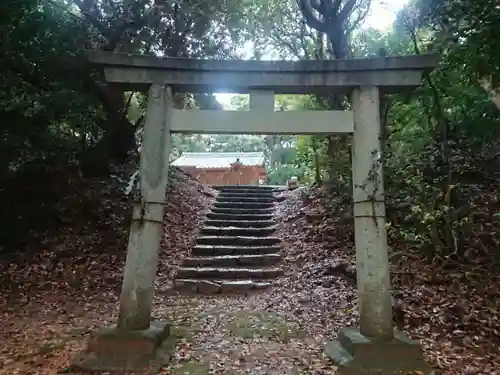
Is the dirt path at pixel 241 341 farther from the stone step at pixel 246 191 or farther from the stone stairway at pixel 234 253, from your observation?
the stone step at pixel 246 191

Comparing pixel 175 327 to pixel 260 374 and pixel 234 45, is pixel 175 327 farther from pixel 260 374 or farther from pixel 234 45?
pixel 234 45

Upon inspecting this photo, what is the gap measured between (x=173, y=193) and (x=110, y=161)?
193cm

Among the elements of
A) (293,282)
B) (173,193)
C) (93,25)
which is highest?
(93,25)

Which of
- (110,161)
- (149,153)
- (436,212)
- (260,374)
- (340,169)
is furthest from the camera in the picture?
(110,161)

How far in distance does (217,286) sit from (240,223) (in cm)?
346

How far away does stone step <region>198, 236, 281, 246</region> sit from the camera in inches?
386

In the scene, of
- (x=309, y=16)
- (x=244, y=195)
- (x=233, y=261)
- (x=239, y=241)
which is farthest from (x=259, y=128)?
(x=244, y=195)

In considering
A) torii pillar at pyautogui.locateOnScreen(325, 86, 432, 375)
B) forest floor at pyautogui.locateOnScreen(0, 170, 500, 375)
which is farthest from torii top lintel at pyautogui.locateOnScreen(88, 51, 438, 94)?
forest floor at pyautogui.locateOnScreen(0, 170, 500, 375)

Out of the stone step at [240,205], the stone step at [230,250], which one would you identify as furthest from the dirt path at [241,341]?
the stone step at [240,205]

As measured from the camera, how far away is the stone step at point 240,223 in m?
11.0

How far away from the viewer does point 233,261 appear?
8.85 metres

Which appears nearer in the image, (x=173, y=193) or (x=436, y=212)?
(x=436, y=212)

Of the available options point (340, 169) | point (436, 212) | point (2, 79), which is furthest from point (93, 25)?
point (436, 212)

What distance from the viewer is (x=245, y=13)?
39.3 feet
